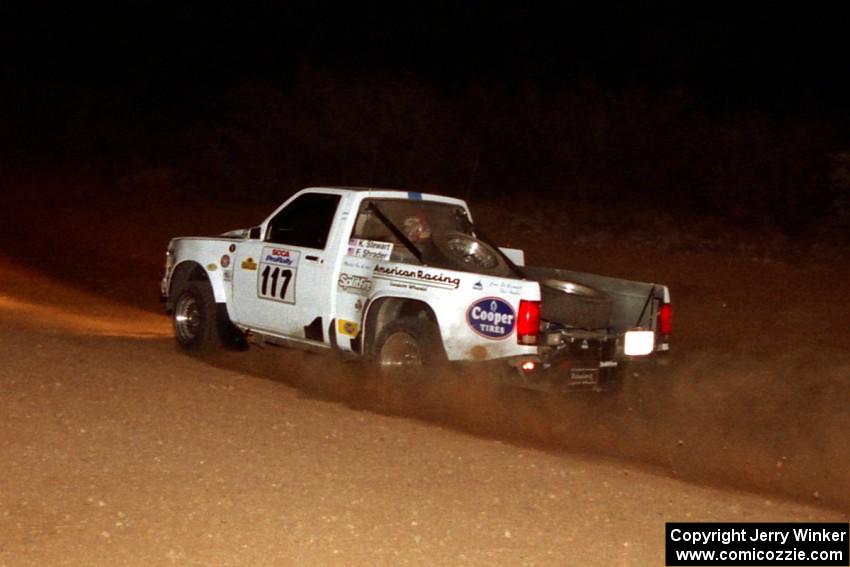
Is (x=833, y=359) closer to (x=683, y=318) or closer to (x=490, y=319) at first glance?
(x=683, y=318)

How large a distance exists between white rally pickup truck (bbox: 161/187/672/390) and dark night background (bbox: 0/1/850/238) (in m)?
9.99

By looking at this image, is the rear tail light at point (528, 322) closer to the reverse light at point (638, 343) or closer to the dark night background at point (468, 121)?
the reverse light at point (638, 343)

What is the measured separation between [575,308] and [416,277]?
1.38 meters

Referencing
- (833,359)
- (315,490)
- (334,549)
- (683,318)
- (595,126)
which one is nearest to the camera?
(334,549)

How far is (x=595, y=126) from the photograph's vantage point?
1030 inches

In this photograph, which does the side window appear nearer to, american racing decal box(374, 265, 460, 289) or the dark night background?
american racing decal box(374, 265, 460, 289)

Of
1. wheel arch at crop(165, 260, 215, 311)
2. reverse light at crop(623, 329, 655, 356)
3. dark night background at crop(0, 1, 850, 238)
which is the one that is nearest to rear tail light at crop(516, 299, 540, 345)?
reverse light at crop(623, 329, 655, 356)

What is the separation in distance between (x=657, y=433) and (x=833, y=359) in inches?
127

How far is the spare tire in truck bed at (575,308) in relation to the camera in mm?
10664

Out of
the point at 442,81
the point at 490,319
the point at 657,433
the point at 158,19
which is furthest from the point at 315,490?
the point at 158,19

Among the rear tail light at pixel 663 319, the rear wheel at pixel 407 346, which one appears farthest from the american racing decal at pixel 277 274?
the rear tail light at pixel 663 319

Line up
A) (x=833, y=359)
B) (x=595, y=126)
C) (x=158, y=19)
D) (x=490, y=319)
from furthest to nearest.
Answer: (x=158, y=19)
(x=595, y=126)
(x=833, y=359)
(x=490, y=319)
